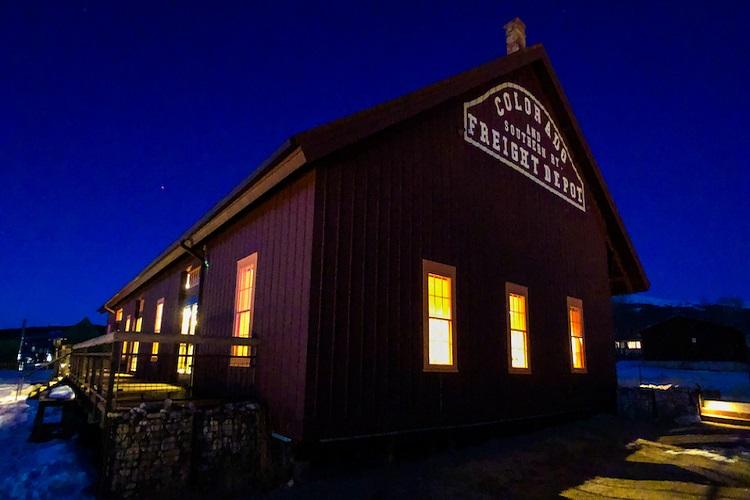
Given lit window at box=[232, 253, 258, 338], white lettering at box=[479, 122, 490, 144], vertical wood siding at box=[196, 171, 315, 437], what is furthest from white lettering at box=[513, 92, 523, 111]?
lit window at box=[232, 253, 258, 338]

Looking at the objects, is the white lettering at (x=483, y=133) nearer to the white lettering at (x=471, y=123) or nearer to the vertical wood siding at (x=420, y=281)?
the white lettering at (x=471, y=123)

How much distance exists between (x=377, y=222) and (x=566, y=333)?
6590 millimetres

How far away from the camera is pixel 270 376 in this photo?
6664 millimetres

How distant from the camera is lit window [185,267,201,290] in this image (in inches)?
447

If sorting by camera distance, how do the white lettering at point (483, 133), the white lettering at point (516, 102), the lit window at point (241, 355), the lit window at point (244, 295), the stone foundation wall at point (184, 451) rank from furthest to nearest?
the white lettering at point (516, 102), the white lettering at point (483, 133), the lit window at point (244, 295), the lit window at point (241, 355), the stone foundation wall at point (184, 451)

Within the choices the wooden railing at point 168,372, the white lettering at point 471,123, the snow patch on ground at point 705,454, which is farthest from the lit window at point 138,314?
the snow patch on ground at point 705,454

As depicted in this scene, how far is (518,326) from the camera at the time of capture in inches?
380

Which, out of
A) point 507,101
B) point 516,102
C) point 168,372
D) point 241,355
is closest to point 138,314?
point 168,372

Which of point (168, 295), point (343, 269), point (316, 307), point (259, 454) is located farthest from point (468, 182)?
point (168, 295)

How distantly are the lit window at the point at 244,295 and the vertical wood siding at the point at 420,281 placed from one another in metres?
2.23

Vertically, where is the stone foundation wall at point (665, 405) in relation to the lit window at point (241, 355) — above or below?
below

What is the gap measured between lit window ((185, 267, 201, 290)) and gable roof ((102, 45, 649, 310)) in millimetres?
571

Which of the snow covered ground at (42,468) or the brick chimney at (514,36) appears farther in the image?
the brick chimney at (514,36)

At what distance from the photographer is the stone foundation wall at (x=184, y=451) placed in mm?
4930
